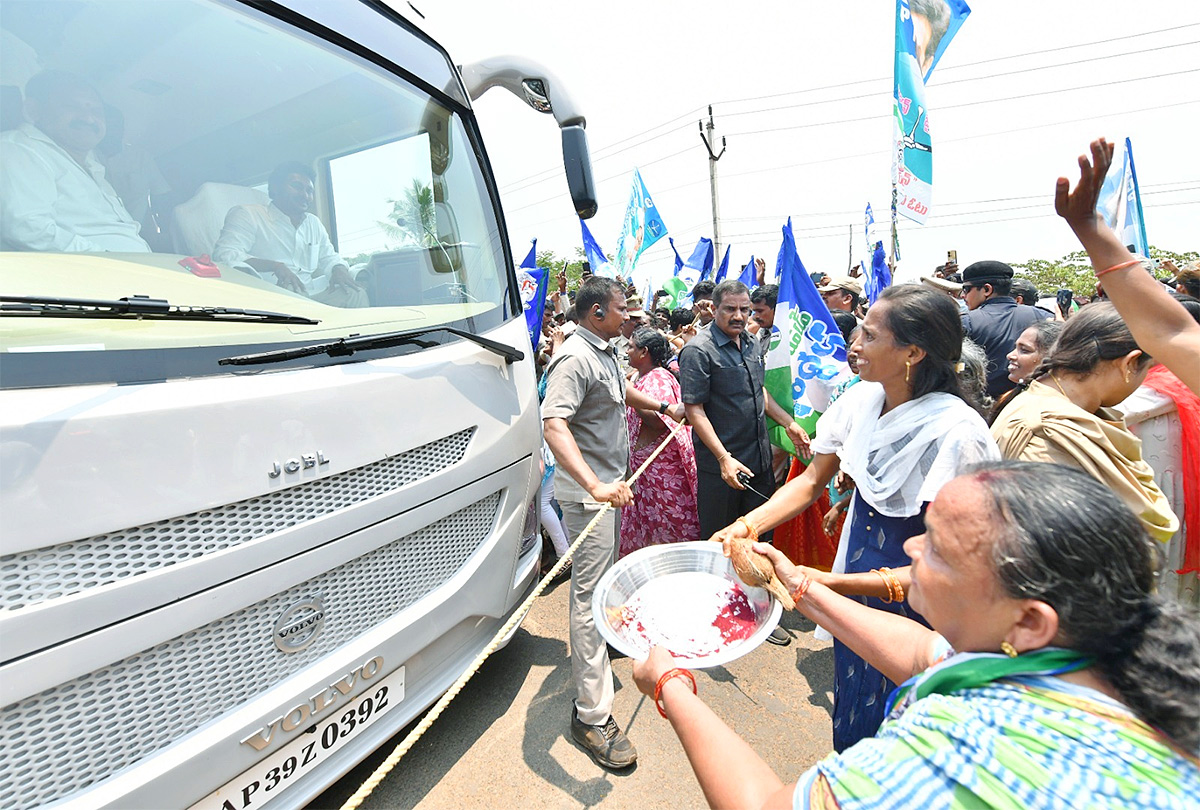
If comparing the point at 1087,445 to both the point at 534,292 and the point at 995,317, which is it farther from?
the point at 534,292

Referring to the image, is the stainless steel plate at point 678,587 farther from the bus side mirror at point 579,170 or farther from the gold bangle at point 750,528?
the bus side mirror at point 579,170

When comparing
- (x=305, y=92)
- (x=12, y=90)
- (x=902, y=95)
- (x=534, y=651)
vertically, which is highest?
(x=902, y=95)

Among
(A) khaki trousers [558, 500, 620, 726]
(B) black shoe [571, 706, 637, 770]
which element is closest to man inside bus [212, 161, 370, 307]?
(A) khaki trousers [558, 500, 620, 726]

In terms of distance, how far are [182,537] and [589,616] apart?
156 centimetres

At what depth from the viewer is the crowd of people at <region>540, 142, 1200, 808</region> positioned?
0.76 meters

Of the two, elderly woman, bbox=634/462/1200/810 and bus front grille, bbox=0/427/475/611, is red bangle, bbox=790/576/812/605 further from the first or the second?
bus front grille, bbox=0/427/475/611

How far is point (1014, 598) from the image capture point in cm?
86

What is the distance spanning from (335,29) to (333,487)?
5.32ft

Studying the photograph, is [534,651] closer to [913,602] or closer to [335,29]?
[913,602]

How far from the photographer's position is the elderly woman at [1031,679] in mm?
720

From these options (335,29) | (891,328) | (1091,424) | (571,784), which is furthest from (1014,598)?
(335,29)

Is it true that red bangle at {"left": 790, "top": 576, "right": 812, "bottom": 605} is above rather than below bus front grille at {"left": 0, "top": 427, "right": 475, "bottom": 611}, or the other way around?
below

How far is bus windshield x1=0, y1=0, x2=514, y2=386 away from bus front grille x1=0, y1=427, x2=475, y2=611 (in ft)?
1.15

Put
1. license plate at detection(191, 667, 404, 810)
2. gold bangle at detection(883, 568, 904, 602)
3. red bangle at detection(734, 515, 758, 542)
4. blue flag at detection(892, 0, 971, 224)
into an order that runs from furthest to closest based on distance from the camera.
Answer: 1. blue flag at detection(892, 0, 971, 224)
2. red bangle at detection(734, 515, 758, 542)
3. gold bangle at detection(883, 568, 904, 602)
4. license plate at detection(191, 667, 404, 810)
